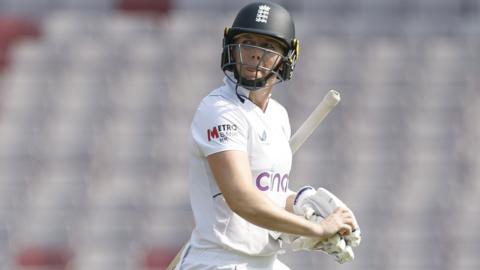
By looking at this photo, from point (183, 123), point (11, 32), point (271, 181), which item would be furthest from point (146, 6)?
point (271, 181)

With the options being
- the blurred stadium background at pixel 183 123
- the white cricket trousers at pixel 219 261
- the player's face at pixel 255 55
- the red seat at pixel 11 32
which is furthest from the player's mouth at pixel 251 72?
the red seat at pixel 11 32

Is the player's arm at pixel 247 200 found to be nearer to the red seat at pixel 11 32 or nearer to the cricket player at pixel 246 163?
the cricket player at pixel 246 163

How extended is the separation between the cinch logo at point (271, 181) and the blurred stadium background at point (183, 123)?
490 cm

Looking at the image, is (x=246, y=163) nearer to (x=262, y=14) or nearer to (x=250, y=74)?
(x=250, y=74)

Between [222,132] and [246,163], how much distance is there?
0.13m

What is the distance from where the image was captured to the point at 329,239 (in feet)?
12.1

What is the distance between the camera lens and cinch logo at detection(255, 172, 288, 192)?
3697 mm

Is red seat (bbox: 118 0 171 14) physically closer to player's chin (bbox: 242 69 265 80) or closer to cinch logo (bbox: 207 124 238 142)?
player's chin (bbox: 242 69 265 80)

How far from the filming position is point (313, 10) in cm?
1067

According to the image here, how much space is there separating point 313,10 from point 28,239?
3.55 metres

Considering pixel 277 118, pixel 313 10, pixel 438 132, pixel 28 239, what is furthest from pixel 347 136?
pixel 277 118

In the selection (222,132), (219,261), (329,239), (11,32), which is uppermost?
(222,132)

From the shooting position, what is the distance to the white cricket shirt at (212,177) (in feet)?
11.9

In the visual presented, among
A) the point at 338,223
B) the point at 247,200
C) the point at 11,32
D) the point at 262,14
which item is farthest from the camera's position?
the point at 11,32
